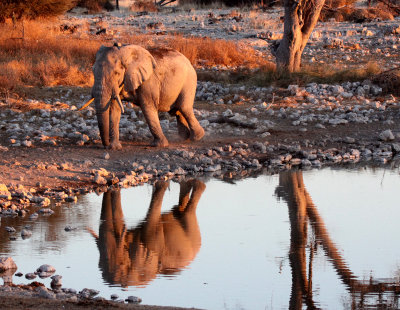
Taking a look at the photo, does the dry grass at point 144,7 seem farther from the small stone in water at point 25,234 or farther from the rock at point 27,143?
the small stone in water at point 25,234

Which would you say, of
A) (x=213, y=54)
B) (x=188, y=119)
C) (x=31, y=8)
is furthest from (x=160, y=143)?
(x=31, y=8)

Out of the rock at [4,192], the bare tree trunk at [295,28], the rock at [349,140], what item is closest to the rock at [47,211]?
the rock at [4,192]

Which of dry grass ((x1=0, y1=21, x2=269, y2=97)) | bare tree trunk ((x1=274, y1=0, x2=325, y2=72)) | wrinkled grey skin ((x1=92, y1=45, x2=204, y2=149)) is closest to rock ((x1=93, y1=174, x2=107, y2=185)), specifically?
wrinkled grey skin ((x1=92, y1=45, x2=204, y2=149))

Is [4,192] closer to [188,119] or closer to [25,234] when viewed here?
[25,234]

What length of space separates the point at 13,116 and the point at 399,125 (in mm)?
6972

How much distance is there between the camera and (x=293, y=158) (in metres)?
12.3

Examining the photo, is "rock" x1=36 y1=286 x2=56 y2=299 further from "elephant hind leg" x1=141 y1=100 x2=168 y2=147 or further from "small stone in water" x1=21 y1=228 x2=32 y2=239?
"elephant hind leg" x1=141 y1=100 x2=168 y2=147

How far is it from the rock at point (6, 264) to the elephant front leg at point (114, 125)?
16.1 feet

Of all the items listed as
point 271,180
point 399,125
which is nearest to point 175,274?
point 271,180

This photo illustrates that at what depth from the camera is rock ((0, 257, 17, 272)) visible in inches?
261

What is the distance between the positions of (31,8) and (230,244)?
60.9 feet

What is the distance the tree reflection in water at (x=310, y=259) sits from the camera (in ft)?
20.3

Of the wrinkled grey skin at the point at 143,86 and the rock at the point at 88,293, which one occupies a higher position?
the wrinkled grey skin at the point at 143,86

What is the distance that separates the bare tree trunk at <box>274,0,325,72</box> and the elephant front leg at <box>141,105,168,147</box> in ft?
21.6
